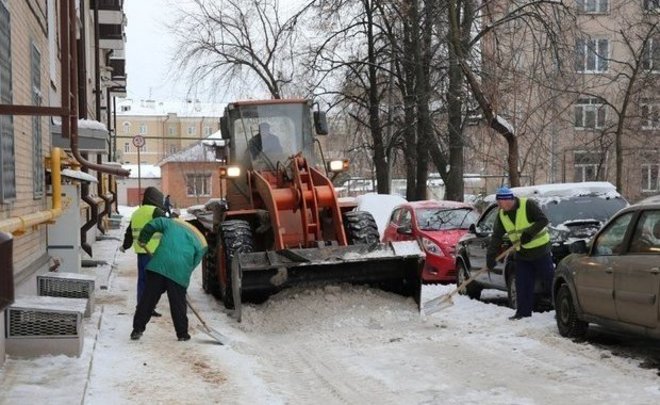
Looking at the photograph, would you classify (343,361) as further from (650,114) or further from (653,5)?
(650,114)

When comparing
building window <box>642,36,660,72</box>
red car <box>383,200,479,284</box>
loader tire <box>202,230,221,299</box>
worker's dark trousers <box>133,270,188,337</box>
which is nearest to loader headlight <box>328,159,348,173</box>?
loader tire <box>202,230,221,299</box>

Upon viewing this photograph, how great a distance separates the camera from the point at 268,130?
39.5ft

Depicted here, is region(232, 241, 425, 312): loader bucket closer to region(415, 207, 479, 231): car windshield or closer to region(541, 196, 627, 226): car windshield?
region(541, 196, 627, 226): car windshield

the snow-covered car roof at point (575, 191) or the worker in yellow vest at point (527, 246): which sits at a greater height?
the snow-covered car roof at point (575, 191)

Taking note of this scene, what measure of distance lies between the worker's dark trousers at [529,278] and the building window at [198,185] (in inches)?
2388

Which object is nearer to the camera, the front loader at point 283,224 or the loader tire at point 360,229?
the front loader at point 283,224

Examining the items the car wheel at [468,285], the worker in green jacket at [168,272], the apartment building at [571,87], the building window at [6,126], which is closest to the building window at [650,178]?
the apartment building at [571,87]

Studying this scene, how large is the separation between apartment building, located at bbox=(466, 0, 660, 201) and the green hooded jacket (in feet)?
42.7

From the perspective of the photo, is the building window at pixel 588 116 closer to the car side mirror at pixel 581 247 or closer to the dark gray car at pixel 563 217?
the dark gray car at pixel 563 217

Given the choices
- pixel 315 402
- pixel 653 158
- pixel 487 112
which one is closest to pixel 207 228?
pixel 315 402

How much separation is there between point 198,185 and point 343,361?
64.4m

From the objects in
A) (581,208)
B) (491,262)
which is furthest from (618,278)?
(581,208)

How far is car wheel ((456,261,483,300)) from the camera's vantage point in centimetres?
1230

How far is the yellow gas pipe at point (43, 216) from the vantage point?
6.50 m
